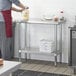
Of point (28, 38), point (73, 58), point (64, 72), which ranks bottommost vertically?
point (64, 72)

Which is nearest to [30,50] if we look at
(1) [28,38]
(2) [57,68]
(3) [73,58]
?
(1) [28,38]

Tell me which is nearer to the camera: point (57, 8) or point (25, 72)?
point (25, 72)

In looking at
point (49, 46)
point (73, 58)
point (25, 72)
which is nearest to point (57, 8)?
point (49, 46)

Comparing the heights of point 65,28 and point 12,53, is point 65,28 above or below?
above

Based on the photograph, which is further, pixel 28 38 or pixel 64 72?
pixel 28 38

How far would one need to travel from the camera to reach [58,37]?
158 inches

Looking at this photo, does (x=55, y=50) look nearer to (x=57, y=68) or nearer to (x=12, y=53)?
(x=57, y=68)

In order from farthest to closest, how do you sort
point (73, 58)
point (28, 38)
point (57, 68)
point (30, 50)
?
point (28, 38) < point (30, 50) < point (57, 68) < point (73, 58)

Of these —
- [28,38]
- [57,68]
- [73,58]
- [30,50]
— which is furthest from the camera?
[28,38]

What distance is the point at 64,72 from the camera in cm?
345

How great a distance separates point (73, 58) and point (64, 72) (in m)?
0.27

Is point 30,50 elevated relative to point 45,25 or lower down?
lower down

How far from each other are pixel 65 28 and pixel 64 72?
0.88 m

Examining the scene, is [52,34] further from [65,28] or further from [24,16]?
[24,16]
